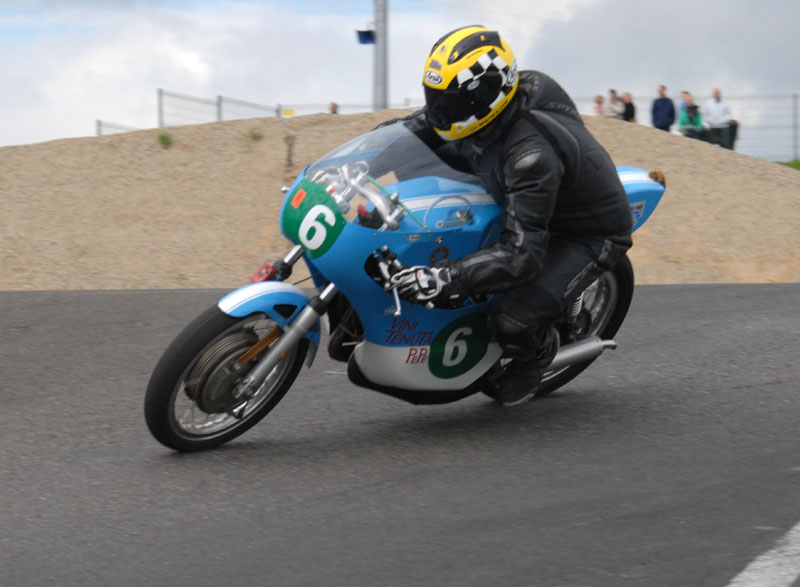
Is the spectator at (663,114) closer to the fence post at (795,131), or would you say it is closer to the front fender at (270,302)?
the fence post at (795,131)

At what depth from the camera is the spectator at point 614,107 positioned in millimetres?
19797

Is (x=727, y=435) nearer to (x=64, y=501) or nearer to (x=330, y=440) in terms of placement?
(x=330, y=440)

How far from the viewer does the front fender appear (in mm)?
4516

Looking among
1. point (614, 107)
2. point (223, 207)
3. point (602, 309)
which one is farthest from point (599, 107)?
point (602, 309)

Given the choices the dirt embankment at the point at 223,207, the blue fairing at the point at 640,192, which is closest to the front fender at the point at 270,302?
the blue fairing at the point at 640,192

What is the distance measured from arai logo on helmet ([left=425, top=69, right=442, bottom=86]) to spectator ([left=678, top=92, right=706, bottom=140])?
15.1 metres

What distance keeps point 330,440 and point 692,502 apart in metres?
1.59

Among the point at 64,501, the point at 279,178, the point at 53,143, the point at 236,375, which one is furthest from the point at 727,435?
the point at 53,143

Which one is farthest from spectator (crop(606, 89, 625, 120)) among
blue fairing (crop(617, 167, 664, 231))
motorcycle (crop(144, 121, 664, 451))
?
motorcycle (crop(144, 121, 664, 451))

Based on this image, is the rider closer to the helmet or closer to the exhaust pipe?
the helmet

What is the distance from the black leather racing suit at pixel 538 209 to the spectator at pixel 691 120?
14536mm

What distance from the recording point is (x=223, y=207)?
14883 millimetres

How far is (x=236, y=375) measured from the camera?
4688 mm

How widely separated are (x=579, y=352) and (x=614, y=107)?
49.3ft
